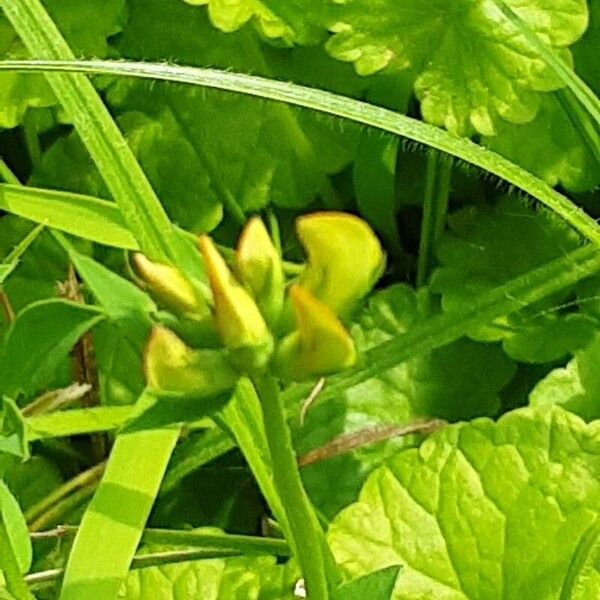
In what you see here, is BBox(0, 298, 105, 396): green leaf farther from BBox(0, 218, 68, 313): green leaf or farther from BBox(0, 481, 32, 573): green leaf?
BBox(0, 218, 68, 313): green leaf

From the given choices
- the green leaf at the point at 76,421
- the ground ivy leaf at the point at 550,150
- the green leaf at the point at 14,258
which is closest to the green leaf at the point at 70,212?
the green leaf at the point at 14,258

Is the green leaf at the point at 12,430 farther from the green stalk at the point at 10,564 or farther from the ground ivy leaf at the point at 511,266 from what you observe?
the ground ivy leaf at the point at 511,266

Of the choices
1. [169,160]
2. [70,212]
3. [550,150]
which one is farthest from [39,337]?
[550,150]

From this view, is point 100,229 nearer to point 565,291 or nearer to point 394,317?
point 394,317

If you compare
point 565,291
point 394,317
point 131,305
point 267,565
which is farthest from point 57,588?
point 565,291

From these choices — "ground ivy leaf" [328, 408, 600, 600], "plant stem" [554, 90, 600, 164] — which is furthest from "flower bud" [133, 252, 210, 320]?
"plant stem" [554, 90, 600, 164]
